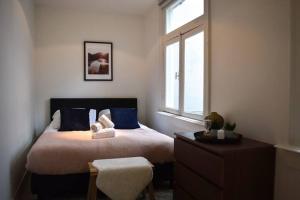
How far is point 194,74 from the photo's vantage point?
336cm

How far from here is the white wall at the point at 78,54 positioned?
4637 millimetres

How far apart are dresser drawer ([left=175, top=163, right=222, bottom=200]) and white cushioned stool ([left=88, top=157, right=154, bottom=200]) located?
0.92 feet

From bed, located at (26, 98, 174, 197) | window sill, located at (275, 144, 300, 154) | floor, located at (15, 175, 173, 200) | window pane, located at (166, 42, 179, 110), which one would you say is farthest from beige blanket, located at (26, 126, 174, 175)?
window sill, located at (275, 144, 300, 154)

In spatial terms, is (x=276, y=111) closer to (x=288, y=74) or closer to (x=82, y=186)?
(x=288, y=74)

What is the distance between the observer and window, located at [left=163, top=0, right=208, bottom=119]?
3.06m

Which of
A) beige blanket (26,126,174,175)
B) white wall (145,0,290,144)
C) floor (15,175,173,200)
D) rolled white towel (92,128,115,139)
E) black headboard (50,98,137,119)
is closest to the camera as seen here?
white wall (145,0,290,144)

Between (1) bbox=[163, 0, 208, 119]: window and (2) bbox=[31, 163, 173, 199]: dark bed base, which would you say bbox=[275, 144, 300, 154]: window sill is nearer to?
(1) bbox=[163, 0, 208, 119]: window

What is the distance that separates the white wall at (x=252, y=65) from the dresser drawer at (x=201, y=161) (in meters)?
0.48

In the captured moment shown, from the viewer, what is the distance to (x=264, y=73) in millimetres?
2094

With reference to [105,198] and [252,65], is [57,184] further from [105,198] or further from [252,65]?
[252,65]

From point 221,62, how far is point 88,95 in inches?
113

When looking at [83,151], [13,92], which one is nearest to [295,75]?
[83,151]

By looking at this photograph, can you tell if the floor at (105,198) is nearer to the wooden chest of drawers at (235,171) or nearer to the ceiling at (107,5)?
the wooden chest of drawers at (235,171)

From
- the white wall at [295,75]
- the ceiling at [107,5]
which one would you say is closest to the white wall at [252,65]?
the white wall at [295,75]
